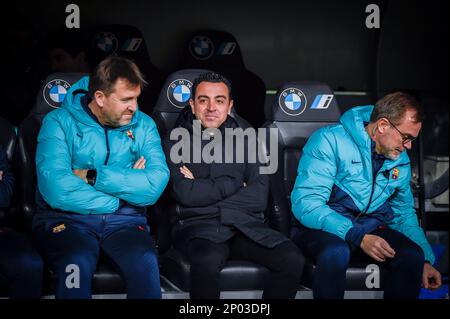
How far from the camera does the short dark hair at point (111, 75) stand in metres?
3.75

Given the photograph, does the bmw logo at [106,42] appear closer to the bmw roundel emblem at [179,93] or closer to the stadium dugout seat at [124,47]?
the stadium dugout seat at [124,47]

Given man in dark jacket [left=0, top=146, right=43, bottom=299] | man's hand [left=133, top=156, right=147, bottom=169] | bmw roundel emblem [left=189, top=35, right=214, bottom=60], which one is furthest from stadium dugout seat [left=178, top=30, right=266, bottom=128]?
man in dark jacket [left=0, top=146, right=43, bottom=299]

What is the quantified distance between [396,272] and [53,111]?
1778mm

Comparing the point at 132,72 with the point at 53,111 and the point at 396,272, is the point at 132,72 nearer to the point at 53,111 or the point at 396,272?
the point at 53,111

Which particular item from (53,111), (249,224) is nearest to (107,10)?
(53,111)

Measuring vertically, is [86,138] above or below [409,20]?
below

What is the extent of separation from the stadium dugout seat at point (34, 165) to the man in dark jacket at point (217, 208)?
37 cm

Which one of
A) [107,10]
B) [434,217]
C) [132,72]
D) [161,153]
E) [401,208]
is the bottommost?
[434,217]

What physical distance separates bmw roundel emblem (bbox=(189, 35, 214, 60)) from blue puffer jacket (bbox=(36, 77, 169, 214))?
187 centimetres

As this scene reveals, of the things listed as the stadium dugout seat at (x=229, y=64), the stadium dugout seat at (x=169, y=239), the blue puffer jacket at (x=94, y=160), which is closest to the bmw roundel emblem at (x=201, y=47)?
the stadium dugout seat at (x=229, y=64)

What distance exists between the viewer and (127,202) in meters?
3.79

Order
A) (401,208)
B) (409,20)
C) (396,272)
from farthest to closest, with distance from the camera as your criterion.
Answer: (409,20)
(401,208)
(396,272)

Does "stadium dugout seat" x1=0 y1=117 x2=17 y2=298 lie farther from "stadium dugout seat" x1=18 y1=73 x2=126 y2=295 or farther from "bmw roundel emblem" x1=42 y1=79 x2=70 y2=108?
"bmw roundel emblem" x1=42 y1=79 x2=70 y2=108

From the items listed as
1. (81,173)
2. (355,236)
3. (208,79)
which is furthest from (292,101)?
(81,173)
